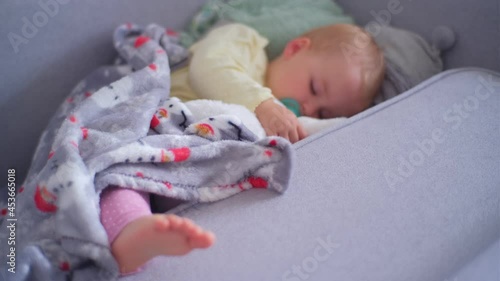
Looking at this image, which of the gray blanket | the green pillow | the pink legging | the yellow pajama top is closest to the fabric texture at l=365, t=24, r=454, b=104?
the green pillow

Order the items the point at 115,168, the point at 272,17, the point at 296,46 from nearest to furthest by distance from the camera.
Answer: the point at 115,168 < the point at 296,46 < the point at 272,17

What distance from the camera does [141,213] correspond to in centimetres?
56

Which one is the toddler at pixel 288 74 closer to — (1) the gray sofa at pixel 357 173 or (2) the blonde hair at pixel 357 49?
(2) the blonde hair at pixel 357 49

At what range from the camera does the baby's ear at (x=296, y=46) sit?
3.42 feet

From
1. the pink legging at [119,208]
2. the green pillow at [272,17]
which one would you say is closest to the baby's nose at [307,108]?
the green pillow at [272,17]

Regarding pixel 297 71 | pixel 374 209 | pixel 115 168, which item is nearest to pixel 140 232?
pixel 115 168

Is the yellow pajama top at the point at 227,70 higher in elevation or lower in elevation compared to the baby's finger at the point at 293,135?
higher

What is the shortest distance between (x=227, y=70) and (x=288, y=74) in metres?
0.17

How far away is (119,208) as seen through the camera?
22.4 inches

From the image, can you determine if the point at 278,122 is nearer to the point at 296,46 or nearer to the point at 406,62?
the point at 296,46

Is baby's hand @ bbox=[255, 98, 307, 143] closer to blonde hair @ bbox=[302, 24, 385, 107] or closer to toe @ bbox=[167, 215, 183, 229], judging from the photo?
blonde hair @ bbox=[302, 24, 385, 107]

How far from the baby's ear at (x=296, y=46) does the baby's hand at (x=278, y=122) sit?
234 mm

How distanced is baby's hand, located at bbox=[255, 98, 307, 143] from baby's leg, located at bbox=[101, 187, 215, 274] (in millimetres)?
324

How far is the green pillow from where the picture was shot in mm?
1136
